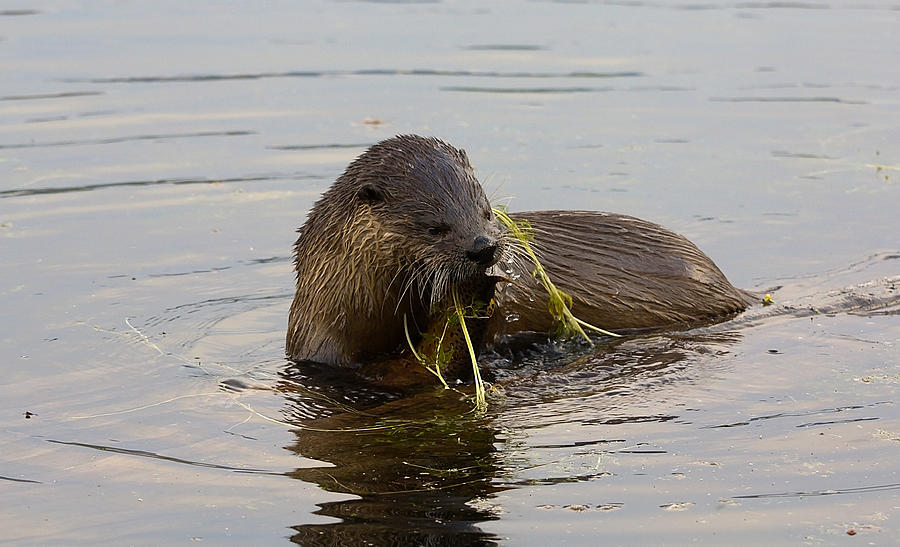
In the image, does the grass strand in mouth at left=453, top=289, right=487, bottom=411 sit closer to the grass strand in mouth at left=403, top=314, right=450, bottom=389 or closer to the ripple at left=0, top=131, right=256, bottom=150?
the grass strand in mouth at left=403, top=314, right=450, bottom=389

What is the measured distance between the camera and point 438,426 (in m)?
4.73

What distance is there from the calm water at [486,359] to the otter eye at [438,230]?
62 centimetres

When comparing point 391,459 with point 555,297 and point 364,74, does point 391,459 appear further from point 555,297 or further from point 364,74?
point 364,74

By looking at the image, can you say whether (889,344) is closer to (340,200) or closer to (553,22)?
(340,200)

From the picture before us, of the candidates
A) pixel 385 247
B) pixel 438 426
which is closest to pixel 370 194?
pixel 385 247

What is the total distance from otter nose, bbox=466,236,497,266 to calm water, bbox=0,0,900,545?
21.7 inches

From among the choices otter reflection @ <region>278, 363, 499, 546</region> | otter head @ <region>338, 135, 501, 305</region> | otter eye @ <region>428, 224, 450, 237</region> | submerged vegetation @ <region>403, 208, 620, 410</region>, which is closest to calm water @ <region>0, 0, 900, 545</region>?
otter reflection @ <region>278, 363, 499, 546</region>

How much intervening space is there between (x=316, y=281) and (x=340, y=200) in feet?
1.10

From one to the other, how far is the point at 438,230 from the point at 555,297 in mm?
847

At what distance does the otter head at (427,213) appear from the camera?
4773 millimetres

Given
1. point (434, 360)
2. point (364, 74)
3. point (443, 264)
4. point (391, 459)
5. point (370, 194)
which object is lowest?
point (391, 459)

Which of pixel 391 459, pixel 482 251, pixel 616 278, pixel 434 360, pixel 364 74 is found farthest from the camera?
pixel 364 74

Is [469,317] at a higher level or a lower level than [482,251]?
lower

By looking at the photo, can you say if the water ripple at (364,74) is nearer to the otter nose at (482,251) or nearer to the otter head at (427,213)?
the otter head at (427,213)
